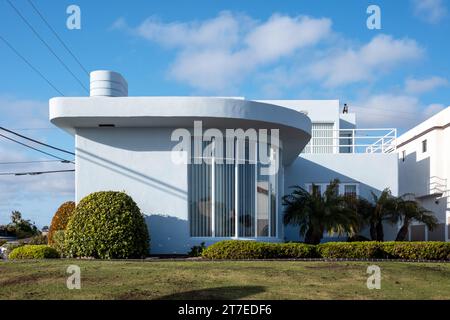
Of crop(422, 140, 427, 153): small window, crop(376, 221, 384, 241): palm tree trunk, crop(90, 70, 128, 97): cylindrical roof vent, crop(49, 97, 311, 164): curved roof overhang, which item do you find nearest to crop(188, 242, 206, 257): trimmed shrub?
crop(49, 97, 311, 164): curved roof overhang

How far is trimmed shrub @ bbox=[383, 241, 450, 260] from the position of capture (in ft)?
52.9

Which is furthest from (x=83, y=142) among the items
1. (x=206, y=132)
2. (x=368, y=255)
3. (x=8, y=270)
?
(x=368, y=255)

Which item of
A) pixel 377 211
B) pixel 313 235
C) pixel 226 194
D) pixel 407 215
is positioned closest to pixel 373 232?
pixel 377 211

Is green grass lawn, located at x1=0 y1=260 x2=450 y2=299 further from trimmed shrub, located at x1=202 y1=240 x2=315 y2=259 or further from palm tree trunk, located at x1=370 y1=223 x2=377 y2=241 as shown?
palm tree trunk, located at x1=370 y1=223 x2=377 y2=241

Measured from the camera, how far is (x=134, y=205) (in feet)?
50.2

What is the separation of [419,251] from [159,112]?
889 centimetres

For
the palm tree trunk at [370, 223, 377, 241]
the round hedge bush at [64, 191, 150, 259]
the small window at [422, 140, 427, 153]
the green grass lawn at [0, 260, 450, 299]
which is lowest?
the palm tree trunk at [370, 223, 377, 241]

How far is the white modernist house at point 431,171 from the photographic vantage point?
94.1 ft

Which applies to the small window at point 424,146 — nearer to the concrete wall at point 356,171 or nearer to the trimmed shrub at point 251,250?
the concrete wall at point 356,171

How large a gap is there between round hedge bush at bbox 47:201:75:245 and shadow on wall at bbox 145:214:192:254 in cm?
378

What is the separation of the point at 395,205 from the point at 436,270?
10799 millimetres

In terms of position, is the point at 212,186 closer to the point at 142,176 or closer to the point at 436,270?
the point at 142,176

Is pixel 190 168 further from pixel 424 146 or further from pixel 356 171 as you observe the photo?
pixel 424 146

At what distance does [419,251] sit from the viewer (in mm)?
16125
